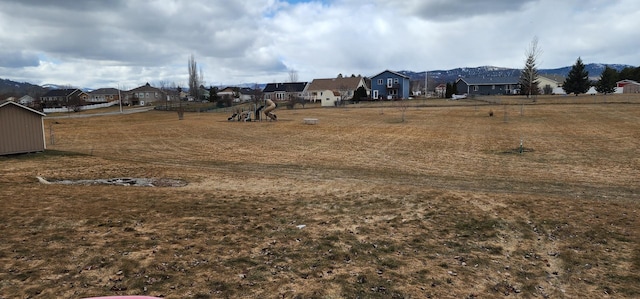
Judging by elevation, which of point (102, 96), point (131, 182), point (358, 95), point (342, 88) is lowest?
point (131, 182)

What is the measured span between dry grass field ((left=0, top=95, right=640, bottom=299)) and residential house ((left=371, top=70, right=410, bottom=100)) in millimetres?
63462

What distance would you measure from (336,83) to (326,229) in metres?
90.1

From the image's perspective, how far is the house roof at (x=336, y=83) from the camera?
9302cm

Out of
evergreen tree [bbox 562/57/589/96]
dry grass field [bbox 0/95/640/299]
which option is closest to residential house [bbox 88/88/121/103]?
dry grass field [bbox 0/95/640/299]

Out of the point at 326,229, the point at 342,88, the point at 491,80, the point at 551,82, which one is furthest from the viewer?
the point at 551,82

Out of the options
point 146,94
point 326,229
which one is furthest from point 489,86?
point 146,94

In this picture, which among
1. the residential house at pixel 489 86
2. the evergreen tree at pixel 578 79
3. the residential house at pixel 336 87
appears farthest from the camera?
the residential house at pixel 336 87

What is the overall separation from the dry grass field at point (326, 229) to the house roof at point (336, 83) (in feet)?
248

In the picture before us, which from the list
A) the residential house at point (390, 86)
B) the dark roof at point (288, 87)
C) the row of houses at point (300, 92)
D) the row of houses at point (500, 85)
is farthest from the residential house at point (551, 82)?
the dark roof at point (288, 87)

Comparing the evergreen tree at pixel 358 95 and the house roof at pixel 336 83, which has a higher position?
the house roof at pixel 336 83

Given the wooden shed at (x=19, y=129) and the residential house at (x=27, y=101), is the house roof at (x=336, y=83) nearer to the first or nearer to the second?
the residential house at (x=27, y=101)

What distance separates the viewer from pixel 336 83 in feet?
317

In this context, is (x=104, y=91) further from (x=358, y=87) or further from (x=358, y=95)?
(x=358, y=95)

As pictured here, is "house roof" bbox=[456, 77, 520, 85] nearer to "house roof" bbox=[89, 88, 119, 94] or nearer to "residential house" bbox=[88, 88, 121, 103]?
"residential house" bbox=[88, 88, 121, 103]
